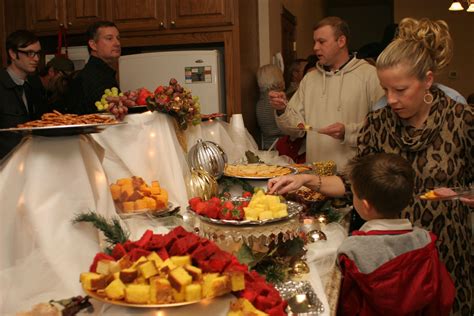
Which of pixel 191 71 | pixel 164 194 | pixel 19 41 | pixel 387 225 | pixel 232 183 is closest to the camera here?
pixel 387 225

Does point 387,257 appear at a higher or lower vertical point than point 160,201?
lower

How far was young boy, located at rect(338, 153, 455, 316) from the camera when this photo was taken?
149 cm

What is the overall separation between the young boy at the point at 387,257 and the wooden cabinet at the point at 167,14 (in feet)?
9.76

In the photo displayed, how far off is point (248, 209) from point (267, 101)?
11.2 ft

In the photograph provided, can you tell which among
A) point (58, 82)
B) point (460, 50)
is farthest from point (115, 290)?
point (460, 50)

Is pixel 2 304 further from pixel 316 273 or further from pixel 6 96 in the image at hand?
pixel 6 96

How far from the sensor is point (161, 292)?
104 centimetres

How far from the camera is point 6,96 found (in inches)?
136

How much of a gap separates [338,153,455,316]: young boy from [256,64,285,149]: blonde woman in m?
2.99

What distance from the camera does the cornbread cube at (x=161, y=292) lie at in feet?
3.42

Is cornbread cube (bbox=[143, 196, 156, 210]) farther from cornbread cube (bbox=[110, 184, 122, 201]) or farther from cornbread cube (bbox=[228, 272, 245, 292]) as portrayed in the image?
cornbread cube (bbox=[228, 272, 245, 292])

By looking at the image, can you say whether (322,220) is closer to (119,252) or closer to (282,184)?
(282,184)

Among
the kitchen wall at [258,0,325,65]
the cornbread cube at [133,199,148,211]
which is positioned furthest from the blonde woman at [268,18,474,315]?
the kitchen wall at [258,0,325,65]

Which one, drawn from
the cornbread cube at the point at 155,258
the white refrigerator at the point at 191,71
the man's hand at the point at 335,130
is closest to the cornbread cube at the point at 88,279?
the cornbread cube at the point at 155,258
